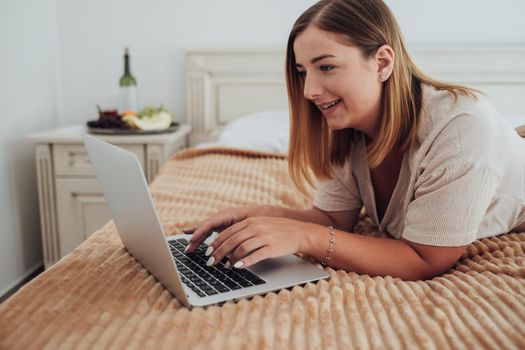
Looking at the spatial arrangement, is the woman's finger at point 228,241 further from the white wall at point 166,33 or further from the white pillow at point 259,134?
the white wall at point 166,33

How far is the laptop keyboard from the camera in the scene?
2.49 ft

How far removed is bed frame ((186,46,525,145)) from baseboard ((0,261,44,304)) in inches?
36.5

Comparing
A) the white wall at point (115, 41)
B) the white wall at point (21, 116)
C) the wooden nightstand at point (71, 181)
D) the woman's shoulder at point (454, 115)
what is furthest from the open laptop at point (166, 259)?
the white wall at point (115, 41)

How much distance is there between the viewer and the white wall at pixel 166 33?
2357mm

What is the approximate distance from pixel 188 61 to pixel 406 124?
64.7 inches

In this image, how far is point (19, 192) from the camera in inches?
85.6

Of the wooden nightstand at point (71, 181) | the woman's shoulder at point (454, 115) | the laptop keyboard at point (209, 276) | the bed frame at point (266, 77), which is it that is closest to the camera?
the laptop keyboard at point (209, 276)

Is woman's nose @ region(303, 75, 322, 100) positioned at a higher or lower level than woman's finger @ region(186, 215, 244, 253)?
higher

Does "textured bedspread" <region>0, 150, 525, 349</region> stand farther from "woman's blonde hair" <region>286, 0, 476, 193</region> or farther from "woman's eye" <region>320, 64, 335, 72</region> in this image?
"woman's eye" <region>320, 64, 335, 72</region>

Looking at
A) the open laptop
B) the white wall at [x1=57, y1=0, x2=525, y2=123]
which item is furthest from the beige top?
the white wall at [x1=57, y1=0, x2=525, y2=123]

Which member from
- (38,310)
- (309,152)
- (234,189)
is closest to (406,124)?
(309,152)

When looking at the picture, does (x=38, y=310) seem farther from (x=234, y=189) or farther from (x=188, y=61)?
(x=188, y=61)

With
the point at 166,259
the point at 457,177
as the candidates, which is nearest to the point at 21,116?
the point at 166,259

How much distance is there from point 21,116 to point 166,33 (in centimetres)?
79
